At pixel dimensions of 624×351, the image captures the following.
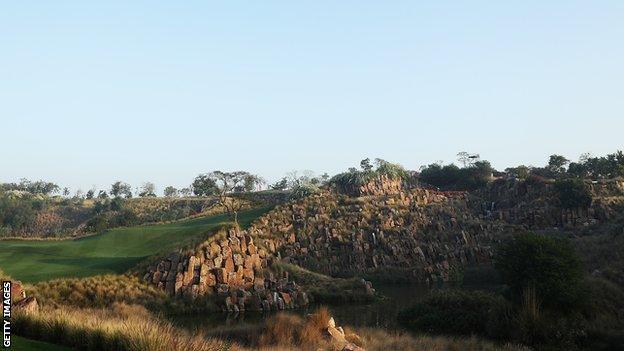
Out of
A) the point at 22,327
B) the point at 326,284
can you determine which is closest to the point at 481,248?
the point at 326,284

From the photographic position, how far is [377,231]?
185ft

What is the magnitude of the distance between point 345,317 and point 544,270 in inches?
463

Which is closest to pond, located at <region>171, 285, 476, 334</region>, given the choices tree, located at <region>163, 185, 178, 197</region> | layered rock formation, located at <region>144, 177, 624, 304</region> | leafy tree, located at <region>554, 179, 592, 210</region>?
layered rock formation, located at <region>144, 177, 624, 304</region>

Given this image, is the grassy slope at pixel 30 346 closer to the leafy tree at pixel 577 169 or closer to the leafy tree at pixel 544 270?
the leafy tree at pixel 544 270

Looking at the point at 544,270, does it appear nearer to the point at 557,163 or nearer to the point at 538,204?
the point at 538,204

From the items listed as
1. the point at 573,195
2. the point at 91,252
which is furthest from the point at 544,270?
the point at 573,195

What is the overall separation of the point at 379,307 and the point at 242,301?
9762 millimetres

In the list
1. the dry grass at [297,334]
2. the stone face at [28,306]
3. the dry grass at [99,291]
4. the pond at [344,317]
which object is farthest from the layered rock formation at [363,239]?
the stone face at [28,306]

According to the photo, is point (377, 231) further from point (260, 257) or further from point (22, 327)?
point (22, 327)

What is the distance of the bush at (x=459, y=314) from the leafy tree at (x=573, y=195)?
130ft

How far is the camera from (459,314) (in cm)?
2819

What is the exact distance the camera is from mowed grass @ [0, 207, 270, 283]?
1331 inches

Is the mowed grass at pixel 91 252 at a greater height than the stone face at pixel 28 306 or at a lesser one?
lesser

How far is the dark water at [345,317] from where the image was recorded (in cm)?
2755
